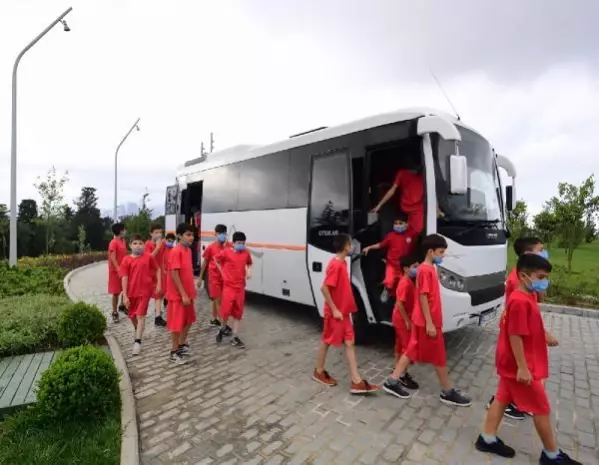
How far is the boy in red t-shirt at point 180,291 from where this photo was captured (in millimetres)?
5055

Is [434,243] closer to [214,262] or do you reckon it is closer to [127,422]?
[127,422]

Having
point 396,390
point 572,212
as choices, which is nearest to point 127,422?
point 396,390

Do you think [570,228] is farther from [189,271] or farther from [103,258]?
[103,258]

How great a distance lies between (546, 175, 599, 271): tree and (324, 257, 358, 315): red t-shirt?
34.4ft

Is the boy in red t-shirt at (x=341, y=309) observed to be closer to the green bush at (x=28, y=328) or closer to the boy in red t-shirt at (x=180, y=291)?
the boy in red t-shirt at (x=180, y=291)

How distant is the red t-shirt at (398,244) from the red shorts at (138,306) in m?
3.50

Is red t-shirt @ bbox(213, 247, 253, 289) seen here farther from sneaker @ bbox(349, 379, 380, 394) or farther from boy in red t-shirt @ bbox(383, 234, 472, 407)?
boy in red t-shirt @ bbox(383, 234, 472, 407)

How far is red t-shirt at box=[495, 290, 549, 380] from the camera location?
2840mm

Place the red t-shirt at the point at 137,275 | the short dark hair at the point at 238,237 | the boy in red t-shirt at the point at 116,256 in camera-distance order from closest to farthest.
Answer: the red t-shirt at the point at 137,275
the short dark hair at the point at 238,237
the boy in red t-shirt at the point at 116,256

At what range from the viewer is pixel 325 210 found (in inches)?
244

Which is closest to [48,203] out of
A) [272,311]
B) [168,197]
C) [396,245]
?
[168,197]

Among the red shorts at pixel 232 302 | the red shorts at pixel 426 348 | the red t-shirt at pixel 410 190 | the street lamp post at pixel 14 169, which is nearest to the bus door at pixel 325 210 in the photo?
Result: the red t-shirt at pixel 410 190

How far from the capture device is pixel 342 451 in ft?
10.4

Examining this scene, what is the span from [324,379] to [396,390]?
810mm
